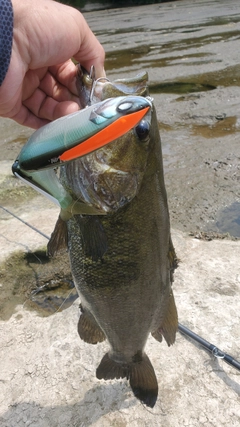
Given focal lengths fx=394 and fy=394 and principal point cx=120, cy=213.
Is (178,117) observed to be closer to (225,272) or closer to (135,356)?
(225,272)

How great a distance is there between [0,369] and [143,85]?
2074mm

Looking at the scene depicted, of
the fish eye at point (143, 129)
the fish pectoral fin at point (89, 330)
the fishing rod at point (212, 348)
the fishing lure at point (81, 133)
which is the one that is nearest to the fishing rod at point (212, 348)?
the fishing rod at point (212, 348)

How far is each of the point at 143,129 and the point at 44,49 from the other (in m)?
0.85

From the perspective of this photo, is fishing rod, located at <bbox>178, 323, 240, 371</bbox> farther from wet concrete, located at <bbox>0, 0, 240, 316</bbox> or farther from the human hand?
the human hand

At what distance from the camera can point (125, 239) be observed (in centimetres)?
168

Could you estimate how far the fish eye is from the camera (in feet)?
4.97

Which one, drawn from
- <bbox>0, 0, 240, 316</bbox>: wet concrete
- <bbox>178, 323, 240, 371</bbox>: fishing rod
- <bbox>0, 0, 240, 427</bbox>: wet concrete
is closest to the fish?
<bbox>0, 0, 240, 427</bbox>: wet concrete

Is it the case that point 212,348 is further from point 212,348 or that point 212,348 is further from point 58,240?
point 58,240

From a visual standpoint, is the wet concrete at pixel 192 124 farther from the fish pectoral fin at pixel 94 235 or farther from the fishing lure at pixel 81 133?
the fishing lure at pixel 81 133

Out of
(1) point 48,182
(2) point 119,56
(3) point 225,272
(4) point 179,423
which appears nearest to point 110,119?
(1) point 48,182

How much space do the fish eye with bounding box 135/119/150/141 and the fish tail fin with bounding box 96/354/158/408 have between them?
1204mm

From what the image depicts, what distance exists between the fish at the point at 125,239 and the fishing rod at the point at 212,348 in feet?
1.88

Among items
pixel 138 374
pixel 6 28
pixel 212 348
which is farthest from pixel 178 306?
pixel 6 28

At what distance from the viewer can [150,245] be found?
1728 mm
